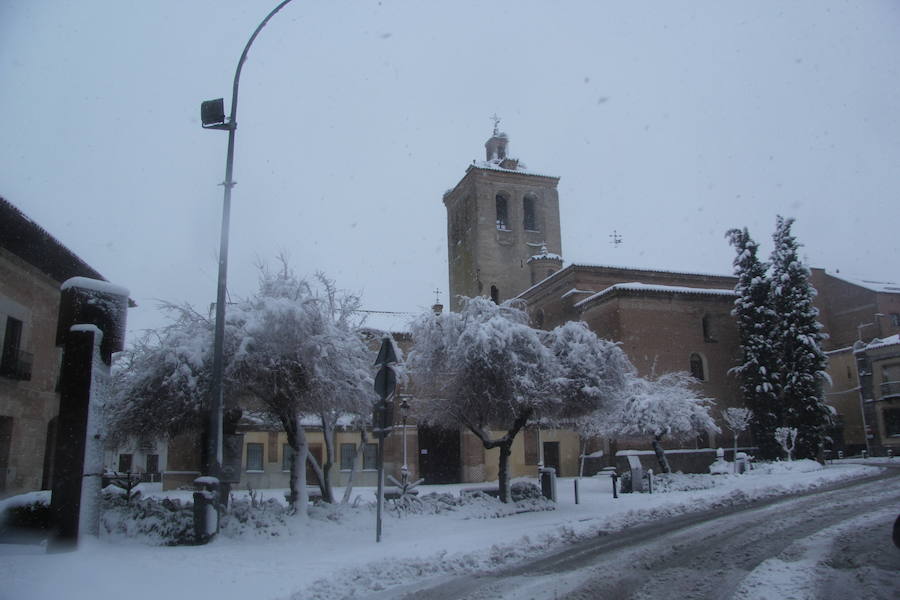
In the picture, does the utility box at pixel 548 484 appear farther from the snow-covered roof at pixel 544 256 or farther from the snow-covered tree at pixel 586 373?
the snow-covered roof at pixel 544 256

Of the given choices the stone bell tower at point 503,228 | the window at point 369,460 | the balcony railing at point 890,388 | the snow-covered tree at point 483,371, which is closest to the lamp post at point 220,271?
the snow-covered tree at point 483,371

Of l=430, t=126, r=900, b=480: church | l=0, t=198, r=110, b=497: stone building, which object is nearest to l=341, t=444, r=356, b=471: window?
l=430, t=126, r=900, b=480: church

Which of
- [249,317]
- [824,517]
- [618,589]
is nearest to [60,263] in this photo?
[249,317]

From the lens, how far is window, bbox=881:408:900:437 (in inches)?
1547

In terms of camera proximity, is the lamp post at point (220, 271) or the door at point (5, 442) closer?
the lamp post at point (220, 271)

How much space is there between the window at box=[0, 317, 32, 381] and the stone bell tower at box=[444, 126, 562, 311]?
1157 inches

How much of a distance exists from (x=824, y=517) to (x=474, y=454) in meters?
26.2

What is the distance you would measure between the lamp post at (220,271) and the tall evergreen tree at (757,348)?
97.1 ft

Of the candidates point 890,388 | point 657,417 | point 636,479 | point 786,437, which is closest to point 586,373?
point 636,479

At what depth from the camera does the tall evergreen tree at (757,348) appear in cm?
3322

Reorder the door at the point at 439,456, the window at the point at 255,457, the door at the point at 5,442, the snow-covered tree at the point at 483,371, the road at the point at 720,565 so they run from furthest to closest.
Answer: the door at the point at 439,456, the window at the point at 255,457, the door at the point at 5,442, the snow-covered tree at the point at 483,371, the road at the point at 720,565

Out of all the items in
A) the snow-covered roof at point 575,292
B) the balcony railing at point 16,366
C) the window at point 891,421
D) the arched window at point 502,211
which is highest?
the arched window at point 502,211

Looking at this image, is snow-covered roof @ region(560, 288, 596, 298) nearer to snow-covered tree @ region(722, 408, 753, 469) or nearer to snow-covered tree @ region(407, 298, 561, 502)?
snow-covered tree @ region(722, 408, 753, 469)

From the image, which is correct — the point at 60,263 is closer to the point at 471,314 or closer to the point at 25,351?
the point at 25,351
